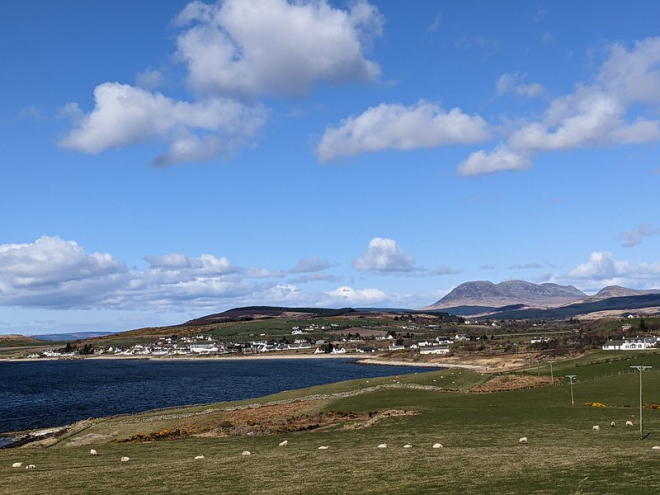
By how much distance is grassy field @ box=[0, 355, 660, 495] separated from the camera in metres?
25.1

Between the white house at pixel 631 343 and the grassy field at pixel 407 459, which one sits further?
the white house at pixel 631 343

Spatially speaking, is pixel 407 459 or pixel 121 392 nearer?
pixel 407 459

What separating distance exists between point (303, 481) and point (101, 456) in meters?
17.0

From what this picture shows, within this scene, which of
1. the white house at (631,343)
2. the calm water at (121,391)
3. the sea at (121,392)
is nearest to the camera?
the sea at (121,392)

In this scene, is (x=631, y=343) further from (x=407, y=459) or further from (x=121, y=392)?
(x=407, y=459)

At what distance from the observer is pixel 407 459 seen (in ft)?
102

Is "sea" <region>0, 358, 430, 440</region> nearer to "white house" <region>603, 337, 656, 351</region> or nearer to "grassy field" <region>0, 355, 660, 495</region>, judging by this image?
"grassy field" <region>0, 355, 660, 495</region>

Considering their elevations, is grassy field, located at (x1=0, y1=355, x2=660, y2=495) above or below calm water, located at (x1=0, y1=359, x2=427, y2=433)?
above

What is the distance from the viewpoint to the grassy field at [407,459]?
25078 mm

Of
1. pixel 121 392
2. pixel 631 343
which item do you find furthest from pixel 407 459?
pixel 631 343

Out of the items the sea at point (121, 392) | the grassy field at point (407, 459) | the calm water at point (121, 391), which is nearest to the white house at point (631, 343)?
the calm water at point (121, 391)

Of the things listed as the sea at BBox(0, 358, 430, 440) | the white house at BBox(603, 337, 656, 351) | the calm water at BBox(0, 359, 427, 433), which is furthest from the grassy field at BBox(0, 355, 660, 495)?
the white house at BBox(603, 337, 656, 351)

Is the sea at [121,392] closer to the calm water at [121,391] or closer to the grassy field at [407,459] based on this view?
the calm water at [121,391]

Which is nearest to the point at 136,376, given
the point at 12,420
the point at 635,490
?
the point at 12,420
